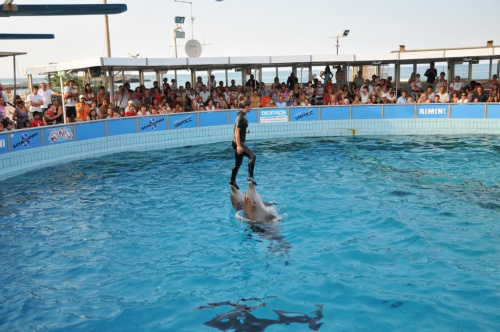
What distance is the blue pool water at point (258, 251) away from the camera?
559 centimetres

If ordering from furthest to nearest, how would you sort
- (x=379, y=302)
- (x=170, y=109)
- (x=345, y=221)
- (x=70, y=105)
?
(x=170, y=109) → (x=70, y=105) → (x=345, y=221) → (x=379, y=302)

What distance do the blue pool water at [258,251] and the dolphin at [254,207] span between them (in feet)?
0.83

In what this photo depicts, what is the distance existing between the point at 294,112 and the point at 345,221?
461 inches

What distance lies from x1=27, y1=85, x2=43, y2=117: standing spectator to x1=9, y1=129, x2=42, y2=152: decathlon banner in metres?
2.09

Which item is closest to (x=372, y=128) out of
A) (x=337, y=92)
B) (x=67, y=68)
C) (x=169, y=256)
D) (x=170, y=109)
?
(x=337, y=92)

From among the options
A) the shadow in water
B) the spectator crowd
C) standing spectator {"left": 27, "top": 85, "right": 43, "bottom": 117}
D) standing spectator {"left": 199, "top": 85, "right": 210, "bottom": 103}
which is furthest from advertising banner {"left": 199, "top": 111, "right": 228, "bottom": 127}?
the shadow in water

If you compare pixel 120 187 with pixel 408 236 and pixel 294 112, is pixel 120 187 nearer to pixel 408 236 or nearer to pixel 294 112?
pixel 408 236

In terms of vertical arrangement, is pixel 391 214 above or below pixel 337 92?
below

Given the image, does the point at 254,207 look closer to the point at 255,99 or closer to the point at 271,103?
the point at 271,103

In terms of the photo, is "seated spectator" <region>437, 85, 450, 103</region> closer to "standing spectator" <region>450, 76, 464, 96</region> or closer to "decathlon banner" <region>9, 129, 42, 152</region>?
"standing spectator" <region>450, 76, 464, 96</region>

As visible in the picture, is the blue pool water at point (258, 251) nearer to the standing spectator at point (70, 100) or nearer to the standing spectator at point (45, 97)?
the standing spectator at point (45, 97)

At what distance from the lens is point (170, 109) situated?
19156mm

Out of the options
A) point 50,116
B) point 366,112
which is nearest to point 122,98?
point 50,116

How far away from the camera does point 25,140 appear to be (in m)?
14.4
